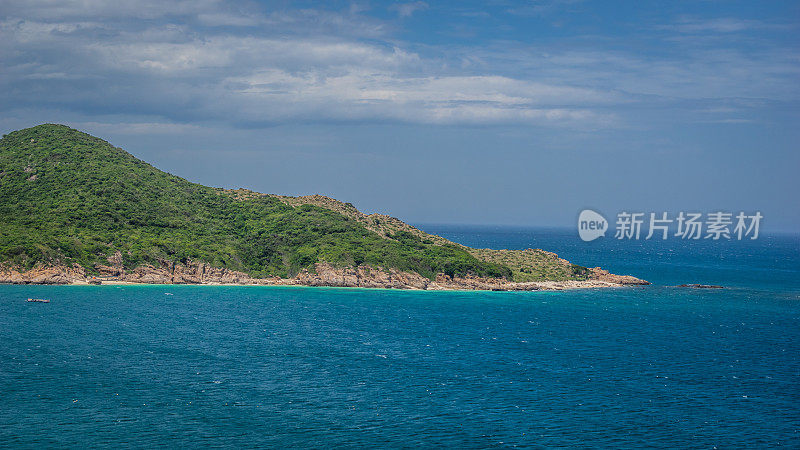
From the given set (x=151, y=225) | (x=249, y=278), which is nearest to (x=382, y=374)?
(x=249, y=278)

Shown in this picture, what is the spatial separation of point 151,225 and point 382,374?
75700 mm

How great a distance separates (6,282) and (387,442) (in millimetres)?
73560

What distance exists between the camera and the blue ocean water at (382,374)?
36.7 m

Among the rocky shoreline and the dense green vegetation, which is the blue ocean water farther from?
the dense green vegetation

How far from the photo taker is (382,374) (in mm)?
49312

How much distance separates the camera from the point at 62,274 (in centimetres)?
9081

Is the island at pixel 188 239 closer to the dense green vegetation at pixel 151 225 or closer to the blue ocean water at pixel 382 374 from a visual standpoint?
the dense green vegetation at pixel 151 225

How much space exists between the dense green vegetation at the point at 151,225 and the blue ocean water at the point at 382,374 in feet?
51.6

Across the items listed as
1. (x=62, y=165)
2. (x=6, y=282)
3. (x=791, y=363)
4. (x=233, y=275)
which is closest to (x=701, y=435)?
(x=791, y=363)

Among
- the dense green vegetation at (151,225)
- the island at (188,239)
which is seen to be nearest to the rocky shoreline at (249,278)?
the island at (188,239)

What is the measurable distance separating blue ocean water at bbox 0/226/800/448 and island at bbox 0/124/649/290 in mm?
13302

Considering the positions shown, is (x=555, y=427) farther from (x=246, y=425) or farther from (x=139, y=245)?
(x=139, y=245)

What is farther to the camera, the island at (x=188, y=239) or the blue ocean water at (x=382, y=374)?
the island at (x=188, y=239)

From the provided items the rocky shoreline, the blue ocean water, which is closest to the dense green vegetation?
the rocky shoreline
